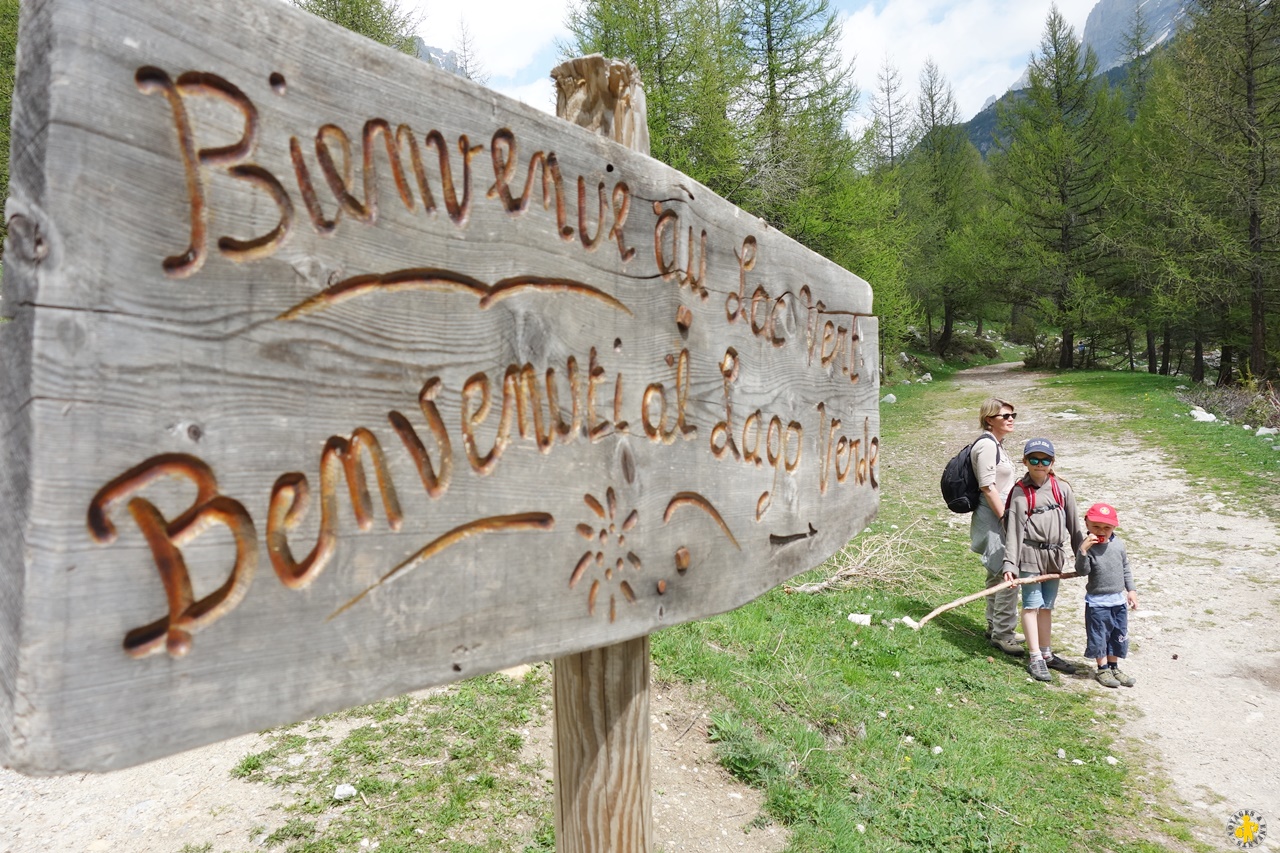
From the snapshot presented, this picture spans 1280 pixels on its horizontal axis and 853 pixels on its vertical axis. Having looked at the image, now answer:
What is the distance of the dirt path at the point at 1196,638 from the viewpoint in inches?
146

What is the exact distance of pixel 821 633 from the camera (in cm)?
498

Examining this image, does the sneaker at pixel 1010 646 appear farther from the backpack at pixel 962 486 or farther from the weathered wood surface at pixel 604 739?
the weathered wood surface at pixel 604 739

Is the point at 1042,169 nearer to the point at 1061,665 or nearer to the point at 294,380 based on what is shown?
the point at 1061,665

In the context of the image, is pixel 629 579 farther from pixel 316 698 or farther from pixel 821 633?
pixel 821 633

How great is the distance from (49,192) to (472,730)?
10.0ft

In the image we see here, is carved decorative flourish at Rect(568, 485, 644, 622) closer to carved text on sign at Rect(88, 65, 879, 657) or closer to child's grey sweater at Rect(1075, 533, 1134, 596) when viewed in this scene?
carved text on sign at Rect(88, 65, 879, 657)

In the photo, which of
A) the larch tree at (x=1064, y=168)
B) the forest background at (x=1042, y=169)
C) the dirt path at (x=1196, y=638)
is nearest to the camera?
the dirt path at (x=1196, y=638)

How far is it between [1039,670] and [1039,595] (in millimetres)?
516

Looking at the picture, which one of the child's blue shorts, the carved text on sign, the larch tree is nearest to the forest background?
the larch tree

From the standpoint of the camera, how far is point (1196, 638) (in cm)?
537

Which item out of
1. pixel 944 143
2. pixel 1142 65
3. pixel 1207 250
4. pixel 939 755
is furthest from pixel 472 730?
pixel 1142 65

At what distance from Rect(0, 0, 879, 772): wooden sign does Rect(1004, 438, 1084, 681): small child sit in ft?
15.5

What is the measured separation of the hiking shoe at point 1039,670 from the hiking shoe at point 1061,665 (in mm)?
89
